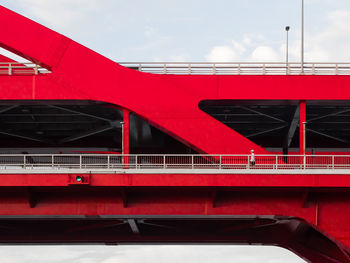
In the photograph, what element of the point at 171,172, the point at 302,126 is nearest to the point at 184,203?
the point at 171,172

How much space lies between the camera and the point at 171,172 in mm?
20359

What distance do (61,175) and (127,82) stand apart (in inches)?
256

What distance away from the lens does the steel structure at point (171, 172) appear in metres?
20.3

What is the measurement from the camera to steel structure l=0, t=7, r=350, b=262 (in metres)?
20.3

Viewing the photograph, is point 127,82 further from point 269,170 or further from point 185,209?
point 269,170

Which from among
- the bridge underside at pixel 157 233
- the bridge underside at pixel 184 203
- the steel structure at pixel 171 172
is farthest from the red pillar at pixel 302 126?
the bridge underside at pixel 157 233

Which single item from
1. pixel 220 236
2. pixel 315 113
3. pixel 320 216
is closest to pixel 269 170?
pixel 320 216

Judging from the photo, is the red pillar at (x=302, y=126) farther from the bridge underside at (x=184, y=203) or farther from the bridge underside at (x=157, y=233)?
the bridge underside at (x=157, y=233)

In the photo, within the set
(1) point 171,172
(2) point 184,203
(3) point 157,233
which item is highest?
(1) point 171,172

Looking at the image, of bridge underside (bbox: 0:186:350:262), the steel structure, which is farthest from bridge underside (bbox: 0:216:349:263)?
bridge underside (bbox: 0:186:350:262)

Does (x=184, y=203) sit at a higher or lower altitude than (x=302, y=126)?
lower

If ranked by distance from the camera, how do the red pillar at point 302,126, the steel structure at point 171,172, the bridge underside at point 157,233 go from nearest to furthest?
1. the steel structure at point 171,172
2. the red pillar at point 302,126
3. the bridge underside at point 157,233

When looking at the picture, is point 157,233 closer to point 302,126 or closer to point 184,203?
point 184,203

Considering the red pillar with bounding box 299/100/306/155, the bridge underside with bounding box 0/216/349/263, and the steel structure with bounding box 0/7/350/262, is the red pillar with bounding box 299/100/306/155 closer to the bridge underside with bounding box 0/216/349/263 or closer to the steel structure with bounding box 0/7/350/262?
the steel structure with bounding box 0/7/350/262
